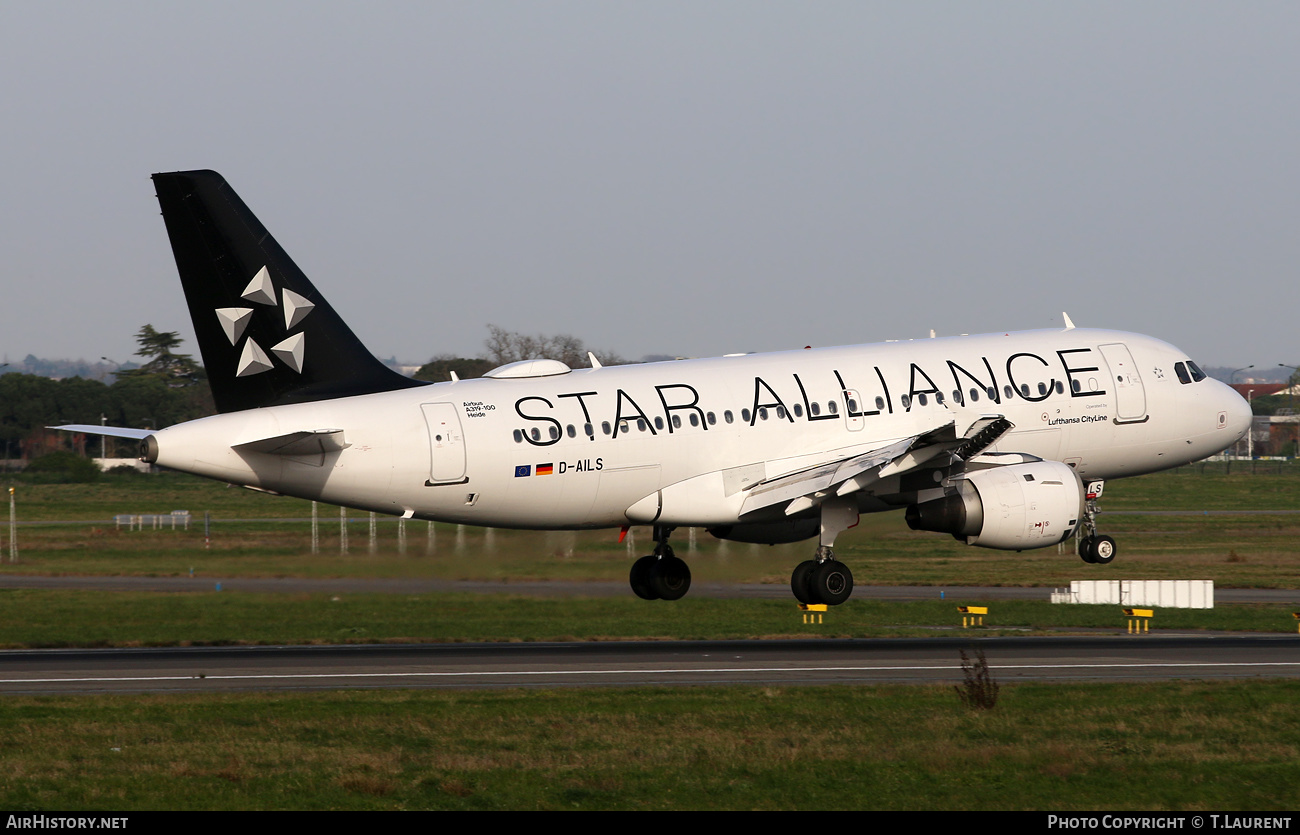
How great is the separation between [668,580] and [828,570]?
14.0ft

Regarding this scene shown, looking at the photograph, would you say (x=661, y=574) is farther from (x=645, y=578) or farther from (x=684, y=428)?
→ (x=684, y=428)

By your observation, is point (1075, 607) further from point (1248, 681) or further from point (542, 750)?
point (542, 750)

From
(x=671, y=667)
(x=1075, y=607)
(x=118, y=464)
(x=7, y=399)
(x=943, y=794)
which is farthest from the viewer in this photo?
(x=7, y=399)

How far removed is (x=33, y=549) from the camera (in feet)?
244

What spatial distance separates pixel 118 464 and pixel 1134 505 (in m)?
77.5

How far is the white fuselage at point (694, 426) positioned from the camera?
33406 mm

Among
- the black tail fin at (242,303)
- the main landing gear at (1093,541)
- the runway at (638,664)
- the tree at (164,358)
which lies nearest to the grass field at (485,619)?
the runway at (638,664)

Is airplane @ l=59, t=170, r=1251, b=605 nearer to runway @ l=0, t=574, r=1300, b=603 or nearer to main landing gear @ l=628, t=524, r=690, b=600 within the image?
main landing gear @ l=628, t=524, r=690, b=600

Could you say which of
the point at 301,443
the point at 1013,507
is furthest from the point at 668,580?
the point at 301,443

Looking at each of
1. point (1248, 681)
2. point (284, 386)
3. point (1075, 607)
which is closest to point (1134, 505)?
point (1075, 607)

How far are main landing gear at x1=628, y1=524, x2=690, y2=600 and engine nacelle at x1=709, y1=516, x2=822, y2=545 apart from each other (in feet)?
4.09

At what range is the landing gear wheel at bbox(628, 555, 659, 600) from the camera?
39.8 m

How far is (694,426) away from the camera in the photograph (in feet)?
122

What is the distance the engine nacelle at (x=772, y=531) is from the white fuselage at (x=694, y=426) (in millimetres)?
1927
